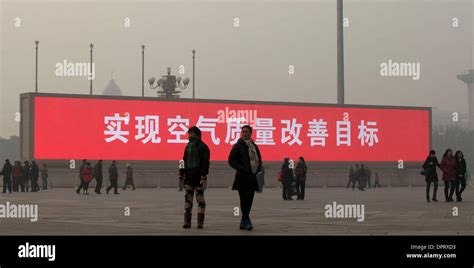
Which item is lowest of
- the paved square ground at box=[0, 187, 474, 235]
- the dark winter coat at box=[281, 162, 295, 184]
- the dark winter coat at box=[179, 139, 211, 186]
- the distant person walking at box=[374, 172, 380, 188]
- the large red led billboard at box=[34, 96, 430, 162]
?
the distant person walking at box=[374, 172, 380, 188]

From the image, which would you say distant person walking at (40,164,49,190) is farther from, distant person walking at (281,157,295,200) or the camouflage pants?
the camouflage pants

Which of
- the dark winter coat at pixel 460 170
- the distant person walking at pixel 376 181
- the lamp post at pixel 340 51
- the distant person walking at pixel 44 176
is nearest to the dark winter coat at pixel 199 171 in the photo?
the dark winter coat at pixel 460 170

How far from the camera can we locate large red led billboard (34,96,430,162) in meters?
49.5

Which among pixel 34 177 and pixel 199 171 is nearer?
pixel 199 171

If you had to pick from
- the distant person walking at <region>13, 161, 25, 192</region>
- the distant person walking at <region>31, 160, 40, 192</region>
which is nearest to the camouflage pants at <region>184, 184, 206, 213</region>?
the distant person walking at <region>13, 161, 25, 192</region>

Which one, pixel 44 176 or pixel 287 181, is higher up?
pixel 287 181

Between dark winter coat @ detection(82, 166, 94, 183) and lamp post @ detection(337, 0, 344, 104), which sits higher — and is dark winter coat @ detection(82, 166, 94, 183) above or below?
below

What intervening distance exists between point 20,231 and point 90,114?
118ft

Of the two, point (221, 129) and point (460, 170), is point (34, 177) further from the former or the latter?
point (460, 170)

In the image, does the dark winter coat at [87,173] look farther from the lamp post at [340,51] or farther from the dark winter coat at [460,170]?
the lamp post at [340,51]

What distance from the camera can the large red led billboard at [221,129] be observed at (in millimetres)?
49469

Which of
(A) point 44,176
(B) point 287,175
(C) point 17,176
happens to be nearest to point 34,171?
(C) point 17,176

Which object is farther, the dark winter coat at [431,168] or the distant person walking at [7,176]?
the distant person walking at [7,176]

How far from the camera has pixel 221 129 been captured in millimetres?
53031
